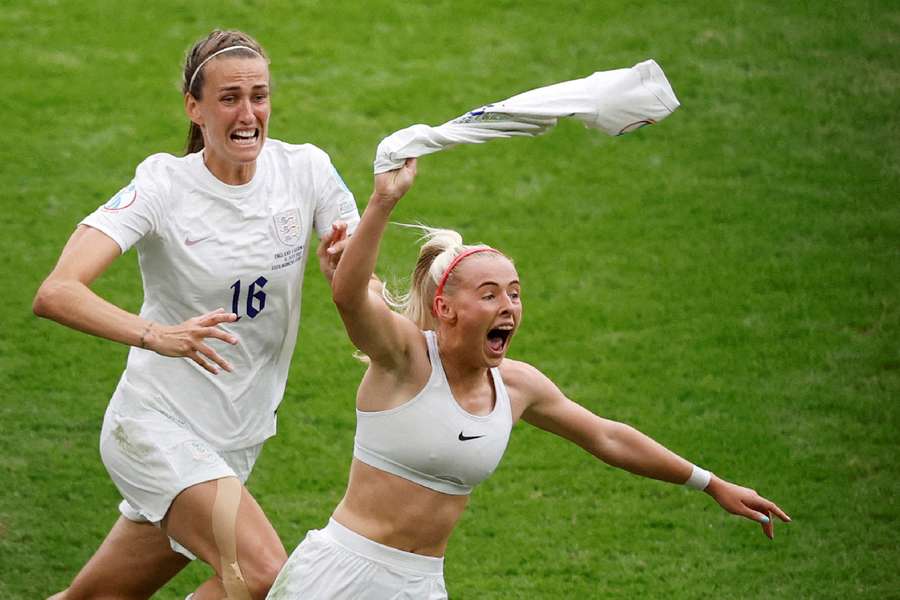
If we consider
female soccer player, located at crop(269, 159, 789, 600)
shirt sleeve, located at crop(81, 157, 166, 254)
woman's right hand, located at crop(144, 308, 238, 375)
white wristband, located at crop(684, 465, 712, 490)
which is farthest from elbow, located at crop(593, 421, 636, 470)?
shirt sleeve, located at crop(81, 157, 166, 254)

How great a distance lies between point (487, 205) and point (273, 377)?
4897mm

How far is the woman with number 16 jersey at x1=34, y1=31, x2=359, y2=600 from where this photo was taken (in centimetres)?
531

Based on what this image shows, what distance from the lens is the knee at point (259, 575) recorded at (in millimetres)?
5211

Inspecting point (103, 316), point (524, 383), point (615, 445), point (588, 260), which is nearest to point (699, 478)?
point (615, 445)

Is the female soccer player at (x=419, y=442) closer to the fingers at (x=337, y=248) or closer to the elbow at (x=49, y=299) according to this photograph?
the fingers at (x=337, y=248)

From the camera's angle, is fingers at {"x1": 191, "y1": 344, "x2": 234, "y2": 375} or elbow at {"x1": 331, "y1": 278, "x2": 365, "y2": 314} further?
fingers at {"x1": 191, "y1": 344, "x2": 234, "y2": 375}

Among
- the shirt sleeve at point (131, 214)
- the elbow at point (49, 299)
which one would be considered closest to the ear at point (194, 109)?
the shirt sleeve at point (131, 214)

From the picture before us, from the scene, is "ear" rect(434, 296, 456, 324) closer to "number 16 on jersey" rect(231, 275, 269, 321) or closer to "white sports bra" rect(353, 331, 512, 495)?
"white sports bra" rect(353, 331, 512, 495)

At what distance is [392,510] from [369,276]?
90 centimetres

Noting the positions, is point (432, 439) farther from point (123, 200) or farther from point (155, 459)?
point (123, 200)

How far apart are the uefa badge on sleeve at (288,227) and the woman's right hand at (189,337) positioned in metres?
0.90

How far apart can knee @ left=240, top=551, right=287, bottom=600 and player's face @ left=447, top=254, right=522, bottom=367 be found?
1085 mm

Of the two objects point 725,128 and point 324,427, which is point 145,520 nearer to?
point 324,427

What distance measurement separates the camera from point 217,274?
5492 millimetres
